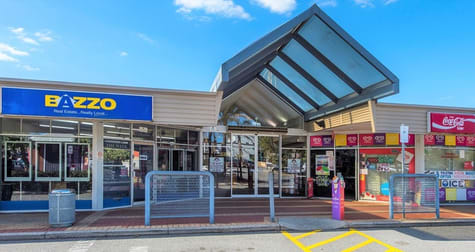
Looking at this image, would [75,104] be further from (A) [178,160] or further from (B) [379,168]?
(B) [379,168]

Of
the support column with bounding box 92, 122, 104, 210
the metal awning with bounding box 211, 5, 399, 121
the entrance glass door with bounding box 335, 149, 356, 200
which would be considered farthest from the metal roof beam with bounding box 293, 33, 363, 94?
the support column with bounding box 92, 122, 104, 210

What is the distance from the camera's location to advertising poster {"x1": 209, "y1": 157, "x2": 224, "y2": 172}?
13742 millimetres

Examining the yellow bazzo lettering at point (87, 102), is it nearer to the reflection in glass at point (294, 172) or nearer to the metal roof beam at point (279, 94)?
the metal roof beam at point (279, 94)

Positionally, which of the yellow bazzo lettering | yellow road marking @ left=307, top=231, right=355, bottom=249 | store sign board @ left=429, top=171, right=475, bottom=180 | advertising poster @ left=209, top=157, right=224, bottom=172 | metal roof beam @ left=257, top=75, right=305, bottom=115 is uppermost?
metal roof beam @ left=257, top=75, right=305, bottom=115

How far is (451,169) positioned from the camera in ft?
42.0

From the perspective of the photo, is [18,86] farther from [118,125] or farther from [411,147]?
[411,147]

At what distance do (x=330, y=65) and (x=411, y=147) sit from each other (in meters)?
5.14

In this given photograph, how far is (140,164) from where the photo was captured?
11.6m

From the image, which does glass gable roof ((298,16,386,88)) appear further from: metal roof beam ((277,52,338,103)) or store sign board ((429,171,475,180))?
store sign board ((429,171,475,180))

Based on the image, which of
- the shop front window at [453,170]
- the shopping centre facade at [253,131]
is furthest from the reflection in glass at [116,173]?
the shop front window at [453,170]

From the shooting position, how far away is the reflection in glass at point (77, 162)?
10359 millimetres

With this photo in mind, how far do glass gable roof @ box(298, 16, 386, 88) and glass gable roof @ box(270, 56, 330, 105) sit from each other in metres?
1.74

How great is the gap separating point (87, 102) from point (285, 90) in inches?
296

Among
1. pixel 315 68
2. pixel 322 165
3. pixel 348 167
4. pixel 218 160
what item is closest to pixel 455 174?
pixel 348 167
